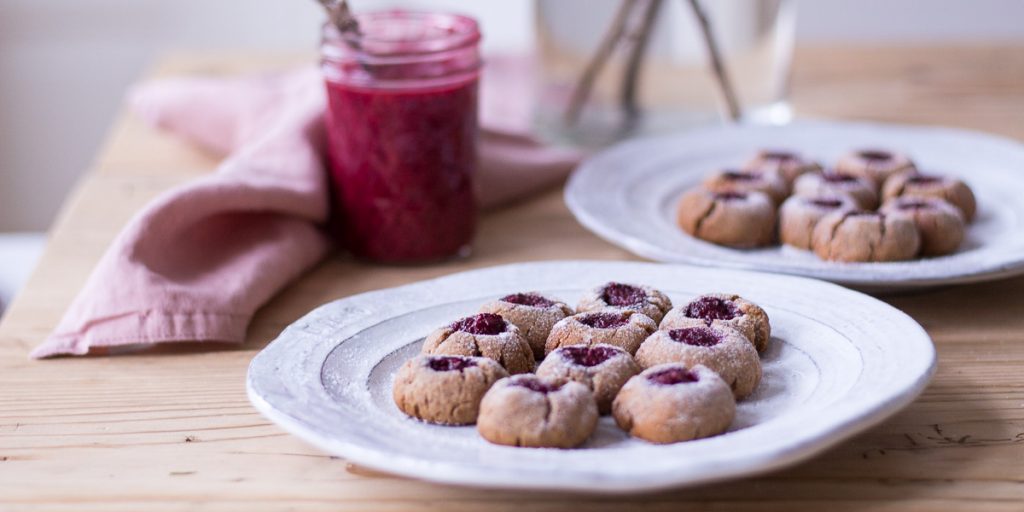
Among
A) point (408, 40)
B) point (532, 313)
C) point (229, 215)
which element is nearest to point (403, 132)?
point (408, 40)

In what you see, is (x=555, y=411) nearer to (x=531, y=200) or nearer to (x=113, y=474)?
(x=113, y=474)

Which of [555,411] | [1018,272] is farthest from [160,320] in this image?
[1018,272]

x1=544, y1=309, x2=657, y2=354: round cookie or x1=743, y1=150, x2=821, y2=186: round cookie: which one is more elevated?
x1=544, y1=309, x2=657, y2=354: round cookie

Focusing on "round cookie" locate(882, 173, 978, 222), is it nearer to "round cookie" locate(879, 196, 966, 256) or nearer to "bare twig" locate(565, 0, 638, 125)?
"round cookie" locate(879, 196, 966, 256)

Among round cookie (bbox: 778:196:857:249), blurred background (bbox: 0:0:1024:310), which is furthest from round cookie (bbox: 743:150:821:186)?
blurred background (bbox: 0:0:1024:310)

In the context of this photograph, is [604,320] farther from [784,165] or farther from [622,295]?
[784,165]
